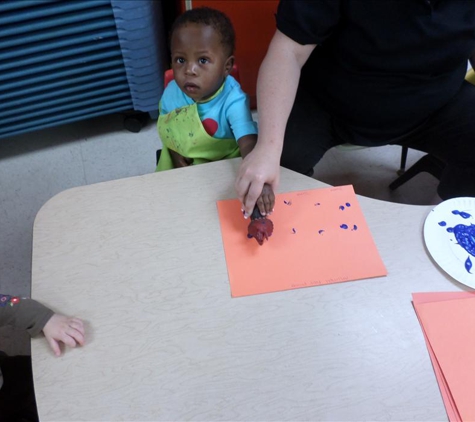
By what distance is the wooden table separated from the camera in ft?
1.80

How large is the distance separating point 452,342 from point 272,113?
520 millimetres

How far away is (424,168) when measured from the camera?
1442mm

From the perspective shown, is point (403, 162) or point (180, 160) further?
→ point (403, 162)

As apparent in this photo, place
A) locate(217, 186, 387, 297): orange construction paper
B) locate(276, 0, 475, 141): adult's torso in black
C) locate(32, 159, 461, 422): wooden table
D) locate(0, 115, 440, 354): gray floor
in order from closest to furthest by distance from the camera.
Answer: locate(32, 159, 461, 422): wooden table < locate(217, 186, 387, 297): orange construction paper < locate(276, 0, 475, 141): adult's torso in black < locate(0, 115, 440, 354): gray floor

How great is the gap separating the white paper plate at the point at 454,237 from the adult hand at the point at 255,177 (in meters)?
0.29

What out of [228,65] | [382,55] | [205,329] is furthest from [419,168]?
[205,329]

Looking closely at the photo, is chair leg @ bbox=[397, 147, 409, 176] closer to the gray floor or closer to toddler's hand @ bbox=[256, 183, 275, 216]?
the gray floor

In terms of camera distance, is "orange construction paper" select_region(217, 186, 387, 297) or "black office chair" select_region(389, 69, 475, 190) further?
"black office chair" select_region(389, 69, 475, 190)

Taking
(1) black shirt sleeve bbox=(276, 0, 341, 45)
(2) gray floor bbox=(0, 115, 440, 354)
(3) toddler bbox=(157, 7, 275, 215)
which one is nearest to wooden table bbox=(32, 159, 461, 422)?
(3) toddler bbox=(157, 7, 275, 215)

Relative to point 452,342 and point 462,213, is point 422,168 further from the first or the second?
point 452,342

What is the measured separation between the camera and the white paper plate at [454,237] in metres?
0.67

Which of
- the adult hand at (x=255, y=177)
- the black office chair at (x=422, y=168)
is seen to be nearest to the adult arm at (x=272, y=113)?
the adult hand at (x=255, y=177)

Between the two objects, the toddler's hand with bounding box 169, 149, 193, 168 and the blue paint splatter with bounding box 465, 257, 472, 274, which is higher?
the blue paint splatter with bounding box 465, 257, 472, 274

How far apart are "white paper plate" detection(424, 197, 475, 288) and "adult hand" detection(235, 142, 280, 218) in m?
0.29
